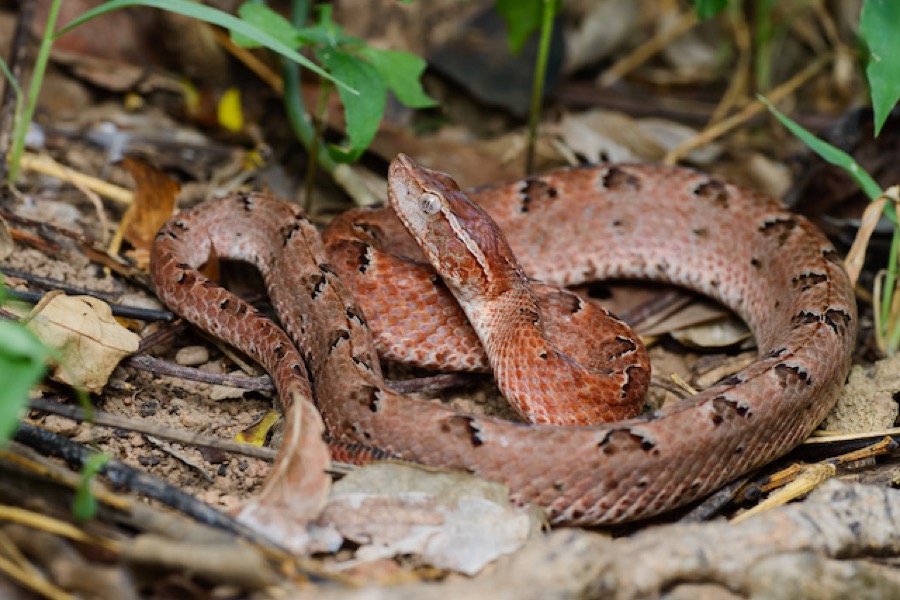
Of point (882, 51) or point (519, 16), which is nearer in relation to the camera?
point (882, 51)

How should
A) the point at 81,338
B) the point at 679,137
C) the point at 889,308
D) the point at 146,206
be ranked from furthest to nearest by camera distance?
1. the point at 679,137
2. the point at 146,206
3. the point at 889,308
4. the point at 81,338

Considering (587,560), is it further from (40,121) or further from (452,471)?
(40,121)

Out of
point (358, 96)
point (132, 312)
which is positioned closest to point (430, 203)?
point (358, 96)

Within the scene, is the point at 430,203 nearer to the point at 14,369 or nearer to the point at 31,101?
the point at 31,101

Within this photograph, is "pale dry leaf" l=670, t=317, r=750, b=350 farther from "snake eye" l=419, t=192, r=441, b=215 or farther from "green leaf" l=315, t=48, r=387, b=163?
"green leaf" l=315, t=48, r=387, b=163

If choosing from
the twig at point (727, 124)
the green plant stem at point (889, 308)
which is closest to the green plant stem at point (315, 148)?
the twig at point (727, 124)

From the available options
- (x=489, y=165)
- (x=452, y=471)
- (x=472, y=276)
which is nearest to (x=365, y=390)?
(x=452, y=471)
